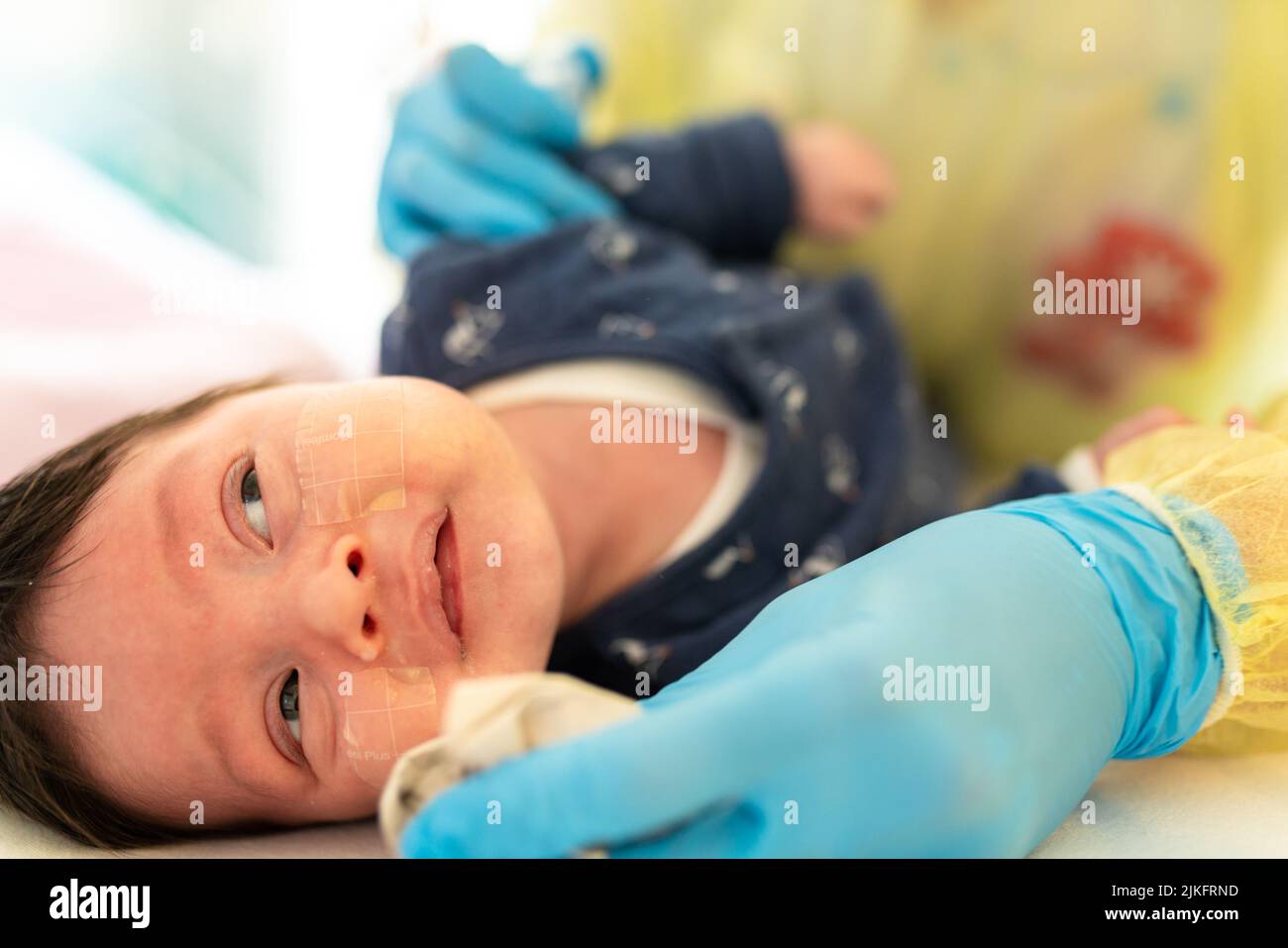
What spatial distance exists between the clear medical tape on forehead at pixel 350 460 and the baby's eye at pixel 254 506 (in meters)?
0.03

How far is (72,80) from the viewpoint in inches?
56.5

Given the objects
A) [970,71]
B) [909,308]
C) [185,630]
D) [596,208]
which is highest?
[970,71]

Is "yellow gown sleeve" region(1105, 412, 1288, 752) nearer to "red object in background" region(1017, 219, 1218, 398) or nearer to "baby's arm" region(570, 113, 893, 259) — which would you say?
"red object in background" region(1017, 219, 1218, 398)

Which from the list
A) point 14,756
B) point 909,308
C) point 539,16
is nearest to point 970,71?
point 909,308

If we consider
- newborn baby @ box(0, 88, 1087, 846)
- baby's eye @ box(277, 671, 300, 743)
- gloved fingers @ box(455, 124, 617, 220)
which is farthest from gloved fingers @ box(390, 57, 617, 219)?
baby's eye @ box(277, 671, 300, 743)

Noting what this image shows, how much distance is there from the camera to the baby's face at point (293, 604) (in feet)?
2.07

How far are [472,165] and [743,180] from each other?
29 centimetres

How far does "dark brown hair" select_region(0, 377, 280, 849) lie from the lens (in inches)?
26.4

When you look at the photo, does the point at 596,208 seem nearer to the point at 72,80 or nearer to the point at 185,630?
the point at 185,630

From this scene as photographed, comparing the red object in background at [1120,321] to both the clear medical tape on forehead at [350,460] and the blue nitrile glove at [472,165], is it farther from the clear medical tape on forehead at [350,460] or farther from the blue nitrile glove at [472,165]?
the clear medical tape on forehead at [350,460]

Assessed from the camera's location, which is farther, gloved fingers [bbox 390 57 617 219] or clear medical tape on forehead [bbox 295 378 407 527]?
gloved fingers [bbox 390 57 617 219]

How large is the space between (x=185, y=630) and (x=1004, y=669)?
440mm

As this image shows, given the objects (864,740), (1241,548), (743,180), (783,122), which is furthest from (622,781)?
(783,122)

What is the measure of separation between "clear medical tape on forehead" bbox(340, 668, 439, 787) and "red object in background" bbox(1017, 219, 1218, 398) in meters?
0.82
